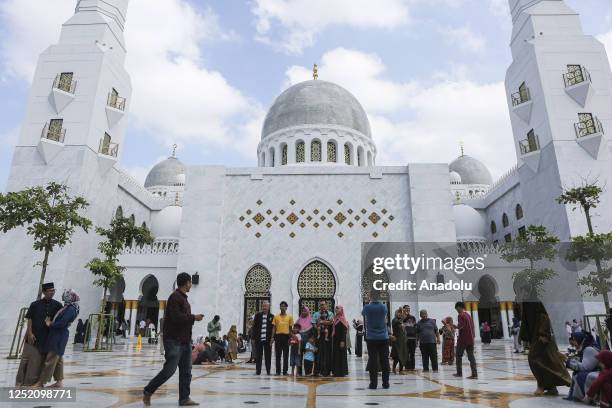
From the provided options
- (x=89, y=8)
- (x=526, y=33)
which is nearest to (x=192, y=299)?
(x=89, y=8)

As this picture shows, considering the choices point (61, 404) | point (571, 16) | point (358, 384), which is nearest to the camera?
point (61, 404)

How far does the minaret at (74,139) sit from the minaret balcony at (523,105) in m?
18.7

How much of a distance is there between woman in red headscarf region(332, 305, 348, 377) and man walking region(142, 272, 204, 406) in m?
3.09

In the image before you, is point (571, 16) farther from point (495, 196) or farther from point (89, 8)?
point (89, 8)

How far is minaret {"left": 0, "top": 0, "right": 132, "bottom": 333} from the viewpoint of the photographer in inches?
633

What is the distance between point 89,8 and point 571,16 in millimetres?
23319

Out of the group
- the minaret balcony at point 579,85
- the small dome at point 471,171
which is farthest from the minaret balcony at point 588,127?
the small dome at point 471,171

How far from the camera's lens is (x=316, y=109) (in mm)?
22234

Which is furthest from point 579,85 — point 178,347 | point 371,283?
point 178,347

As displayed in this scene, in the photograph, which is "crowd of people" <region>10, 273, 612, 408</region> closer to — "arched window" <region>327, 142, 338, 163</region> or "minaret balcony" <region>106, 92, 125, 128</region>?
"arched window" <region>327, 142, 338, 163</region>

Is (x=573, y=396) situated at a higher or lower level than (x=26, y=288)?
lower

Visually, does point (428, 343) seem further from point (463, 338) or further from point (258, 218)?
point (258, 218)

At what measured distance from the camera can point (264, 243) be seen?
16750 millimetres

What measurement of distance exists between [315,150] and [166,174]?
1792 cm
